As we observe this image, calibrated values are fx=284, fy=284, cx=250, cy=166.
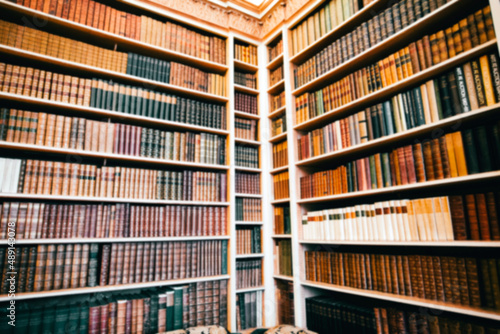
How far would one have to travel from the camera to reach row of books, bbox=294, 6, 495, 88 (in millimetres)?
1351

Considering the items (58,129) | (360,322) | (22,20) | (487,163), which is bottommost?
(360,322)

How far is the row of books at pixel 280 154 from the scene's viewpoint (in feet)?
8.09

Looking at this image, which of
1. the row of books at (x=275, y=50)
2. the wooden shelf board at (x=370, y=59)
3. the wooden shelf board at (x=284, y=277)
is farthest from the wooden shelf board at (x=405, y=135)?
the row of books at (x=275, y=50)

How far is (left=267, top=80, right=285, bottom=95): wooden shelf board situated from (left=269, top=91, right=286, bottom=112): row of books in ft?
0.13

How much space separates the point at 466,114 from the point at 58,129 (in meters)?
2.31

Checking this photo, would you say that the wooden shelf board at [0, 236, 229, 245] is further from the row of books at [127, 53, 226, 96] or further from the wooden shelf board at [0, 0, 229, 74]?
the wooden shelf board at [0, 0, 229, 74]

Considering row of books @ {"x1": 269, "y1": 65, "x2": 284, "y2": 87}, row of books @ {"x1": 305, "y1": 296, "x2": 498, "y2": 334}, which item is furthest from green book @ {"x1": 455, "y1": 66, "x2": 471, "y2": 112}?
row of books @ {"x1": 269, "y1": 65, "x2": 284, "y2": 87}

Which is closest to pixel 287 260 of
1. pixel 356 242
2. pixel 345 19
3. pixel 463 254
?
pixel 356 242

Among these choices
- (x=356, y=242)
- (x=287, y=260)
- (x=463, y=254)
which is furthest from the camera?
(x=287, y=260)

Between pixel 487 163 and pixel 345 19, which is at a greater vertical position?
pixel 345 19

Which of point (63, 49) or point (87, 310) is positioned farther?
point (63, 49)

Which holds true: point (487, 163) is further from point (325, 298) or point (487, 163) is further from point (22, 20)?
point (22, 20)

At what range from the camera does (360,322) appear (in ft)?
5.51

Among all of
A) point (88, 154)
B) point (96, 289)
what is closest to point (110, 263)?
point (96, 289)
